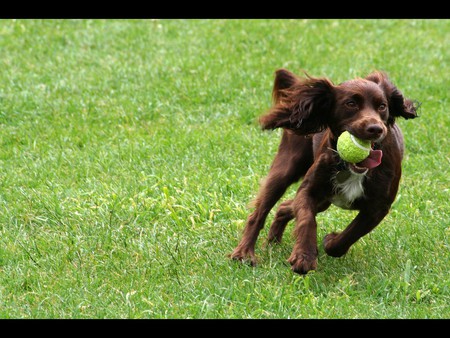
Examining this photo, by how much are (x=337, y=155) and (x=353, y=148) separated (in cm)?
31

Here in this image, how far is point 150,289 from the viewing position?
5348 millimetres

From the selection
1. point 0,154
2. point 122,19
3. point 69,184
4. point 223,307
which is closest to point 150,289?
point 223,307

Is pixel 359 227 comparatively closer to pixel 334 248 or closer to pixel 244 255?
pixel 334 248

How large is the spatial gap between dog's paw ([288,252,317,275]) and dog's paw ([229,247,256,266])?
57cm


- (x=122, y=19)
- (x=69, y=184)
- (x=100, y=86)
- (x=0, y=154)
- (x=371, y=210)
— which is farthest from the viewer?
(x=122, y=19)

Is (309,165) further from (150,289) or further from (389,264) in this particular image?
(150,289)

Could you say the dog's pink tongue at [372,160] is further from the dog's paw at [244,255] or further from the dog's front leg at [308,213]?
the dog's paw at [244,255]

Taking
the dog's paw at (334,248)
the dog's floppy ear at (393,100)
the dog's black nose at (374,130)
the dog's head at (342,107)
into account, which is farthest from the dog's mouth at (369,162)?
the dog's paw at (334,248)

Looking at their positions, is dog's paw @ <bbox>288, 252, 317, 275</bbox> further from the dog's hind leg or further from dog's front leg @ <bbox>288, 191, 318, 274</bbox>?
the dog's hind leg

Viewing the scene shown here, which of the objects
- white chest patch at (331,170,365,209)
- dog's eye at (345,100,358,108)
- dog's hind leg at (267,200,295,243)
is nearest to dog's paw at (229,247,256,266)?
dog's hind leg at (267,200,295,243)

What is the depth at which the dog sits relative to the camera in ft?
17.4

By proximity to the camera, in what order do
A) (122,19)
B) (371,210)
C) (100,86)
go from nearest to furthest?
(371,210) < (100,86) < (122,19)

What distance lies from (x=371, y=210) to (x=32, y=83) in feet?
17.0

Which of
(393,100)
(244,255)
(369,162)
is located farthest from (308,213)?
(393,100)
